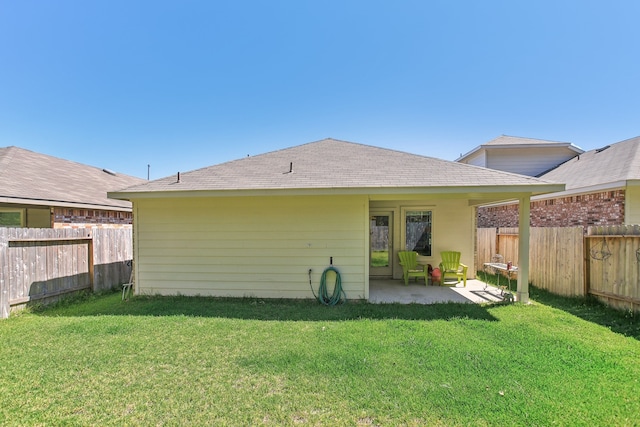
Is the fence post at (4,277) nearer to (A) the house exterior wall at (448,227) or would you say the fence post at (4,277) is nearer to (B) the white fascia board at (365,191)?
(B) the white fascia board at (365,191)

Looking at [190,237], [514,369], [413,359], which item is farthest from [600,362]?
[190,237]

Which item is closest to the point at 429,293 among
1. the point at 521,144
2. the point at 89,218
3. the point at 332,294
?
the point at 332,294

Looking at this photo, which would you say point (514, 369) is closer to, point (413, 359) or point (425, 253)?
point (413, 359)

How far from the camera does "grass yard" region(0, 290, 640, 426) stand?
2484 millimetres

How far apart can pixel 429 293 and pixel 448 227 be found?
2604 mm

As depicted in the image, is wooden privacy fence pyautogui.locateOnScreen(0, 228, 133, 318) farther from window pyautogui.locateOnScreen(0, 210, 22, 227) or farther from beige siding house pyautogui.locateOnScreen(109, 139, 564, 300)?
window pyautogui.locateOnScreen(0, 210, 22, 227)

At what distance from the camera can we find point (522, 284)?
19.4ft

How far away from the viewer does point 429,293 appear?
6.95m

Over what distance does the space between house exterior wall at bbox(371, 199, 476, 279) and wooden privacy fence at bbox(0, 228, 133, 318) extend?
825cm

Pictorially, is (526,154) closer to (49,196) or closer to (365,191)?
(365,191)

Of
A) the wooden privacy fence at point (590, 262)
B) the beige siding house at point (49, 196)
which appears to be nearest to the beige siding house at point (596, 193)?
the wooden privacy fence at point (590, 262)

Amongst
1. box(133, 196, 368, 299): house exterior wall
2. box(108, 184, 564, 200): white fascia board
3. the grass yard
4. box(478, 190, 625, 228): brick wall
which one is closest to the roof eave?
box(108, 184, 564, 200): white fascia board

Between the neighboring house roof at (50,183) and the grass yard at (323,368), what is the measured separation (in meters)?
3.18

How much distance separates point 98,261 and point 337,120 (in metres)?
10.3
